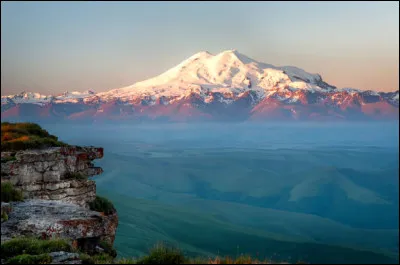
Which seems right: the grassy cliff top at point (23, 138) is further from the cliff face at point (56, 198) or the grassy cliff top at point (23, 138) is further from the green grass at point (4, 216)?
the green grass at point (4, 216)

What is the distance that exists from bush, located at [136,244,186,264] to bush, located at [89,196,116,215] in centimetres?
1174

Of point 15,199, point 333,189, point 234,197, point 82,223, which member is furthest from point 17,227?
point 333,189

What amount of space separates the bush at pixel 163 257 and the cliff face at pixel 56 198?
14.8 ft

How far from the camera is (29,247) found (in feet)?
30.8

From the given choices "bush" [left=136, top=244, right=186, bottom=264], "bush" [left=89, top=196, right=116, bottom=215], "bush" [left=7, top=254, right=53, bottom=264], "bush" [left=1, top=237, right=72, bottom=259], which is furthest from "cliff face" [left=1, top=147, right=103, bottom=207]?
"bush" [left=136, top=244, right=186, bottom=264]

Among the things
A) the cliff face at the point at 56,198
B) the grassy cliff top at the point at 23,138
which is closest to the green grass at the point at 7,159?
the cliff face at the point at 56,198

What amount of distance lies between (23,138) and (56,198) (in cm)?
389

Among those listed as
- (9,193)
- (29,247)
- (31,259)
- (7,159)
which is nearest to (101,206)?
(7,159)

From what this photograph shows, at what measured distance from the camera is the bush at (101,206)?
19.6 m

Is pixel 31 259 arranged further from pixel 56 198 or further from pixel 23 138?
pixel 23 138

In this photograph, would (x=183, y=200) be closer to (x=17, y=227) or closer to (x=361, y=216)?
(x=361, y=216)

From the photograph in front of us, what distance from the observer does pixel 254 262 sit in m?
7.77

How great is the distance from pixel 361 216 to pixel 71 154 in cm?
14173

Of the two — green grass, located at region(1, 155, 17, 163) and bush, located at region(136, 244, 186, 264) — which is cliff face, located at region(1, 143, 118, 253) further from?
bush, located at region(136, 244, 186, 264)
